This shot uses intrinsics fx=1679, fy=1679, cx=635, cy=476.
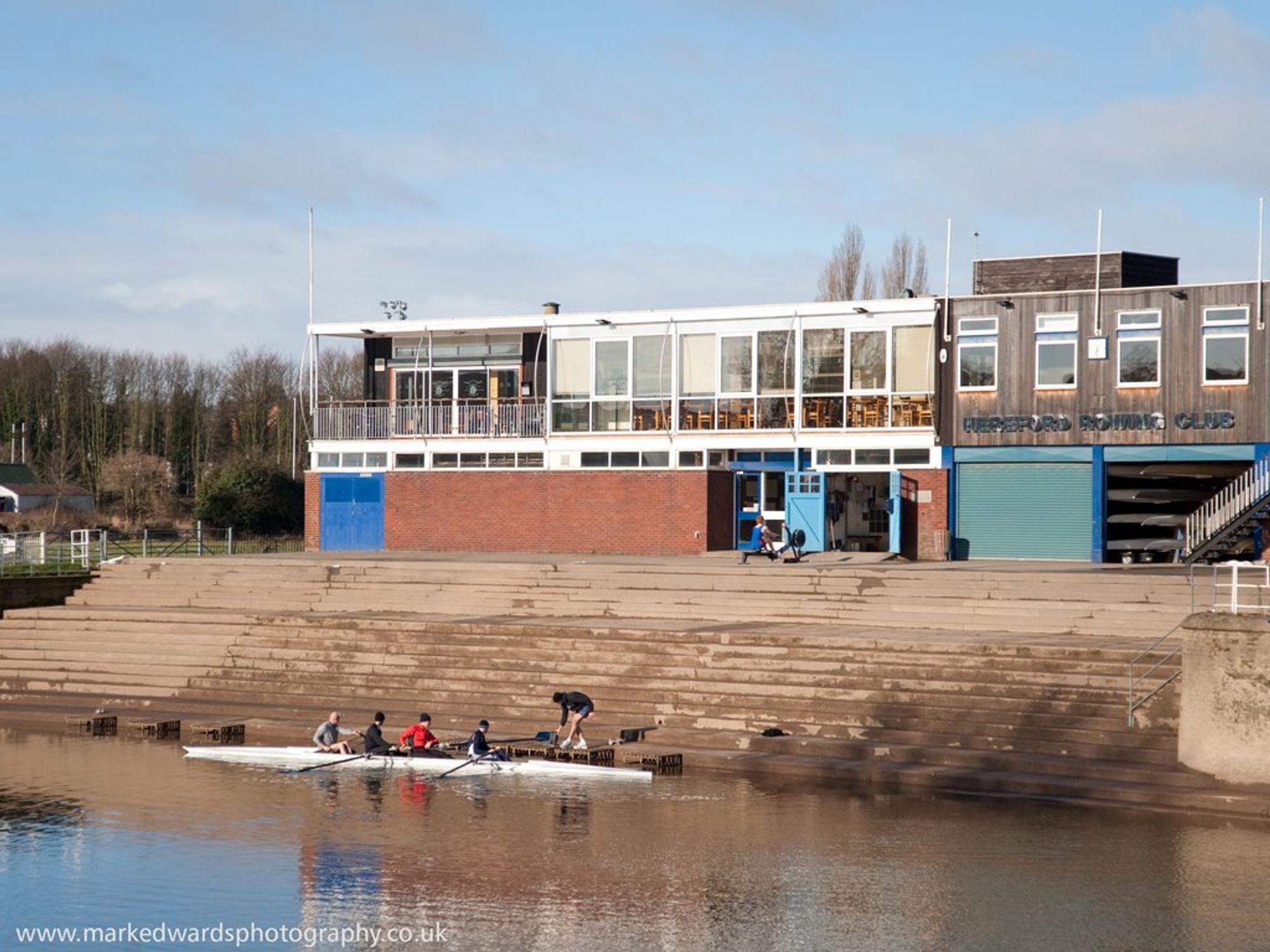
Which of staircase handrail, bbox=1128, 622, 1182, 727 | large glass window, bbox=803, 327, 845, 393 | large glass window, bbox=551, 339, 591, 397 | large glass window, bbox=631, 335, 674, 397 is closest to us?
staircase handrail, bbox=1128, 622, 1182, 727

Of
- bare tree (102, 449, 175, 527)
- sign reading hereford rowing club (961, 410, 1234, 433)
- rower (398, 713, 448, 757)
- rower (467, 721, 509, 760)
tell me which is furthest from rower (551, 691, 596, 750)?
bare tree (102, 449, 175, 527)

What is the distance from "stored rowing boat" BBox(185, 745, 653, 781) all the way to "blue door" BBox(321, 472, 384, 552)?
18.7m

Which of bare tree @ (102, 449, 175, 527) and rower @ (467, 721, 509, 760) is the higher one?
bare tree @ (102, 449, 175, 527)

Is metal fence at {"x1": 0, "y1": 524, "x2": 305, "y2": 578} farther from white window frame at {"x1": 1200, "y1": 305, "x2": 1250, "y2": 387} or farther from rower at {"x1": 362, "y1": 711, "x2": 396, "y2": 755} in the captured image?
white window frame at {"x1": 1200, "y1": 305, "x2": 1250, "y2": 387}

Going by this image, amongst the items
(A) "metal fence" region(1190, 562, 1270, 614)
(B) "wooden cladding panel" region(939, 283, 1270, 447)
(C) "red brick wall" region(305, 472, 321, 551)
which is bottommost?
(A) "metal fence" region(1190, 562, 1270, 614)

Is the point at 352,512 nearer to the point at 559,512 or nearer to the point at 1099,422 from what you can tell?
the point at 559,512

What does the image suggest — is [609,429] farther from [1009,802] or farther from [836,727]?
[1009,802]

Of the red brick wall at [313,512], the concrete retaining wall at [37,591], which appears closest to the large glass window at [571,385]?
the red brick wall at [313,512]

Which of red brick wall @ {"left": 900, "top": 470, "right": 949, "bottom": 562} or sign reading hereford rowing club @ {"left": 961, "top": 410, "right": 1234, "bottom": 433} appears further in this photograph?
red brick wall @ {"left": 900, "top": 470, "right": 949, "bottom": 562}

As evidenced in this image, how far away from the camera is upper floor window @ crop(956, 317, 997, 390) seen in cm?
3797

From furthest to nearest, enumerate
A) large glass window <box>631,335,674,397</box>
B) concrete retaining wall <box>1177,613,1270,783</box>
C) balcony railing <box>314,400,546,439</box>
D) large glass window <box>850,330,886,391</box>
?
balcony railing <box>314,400,546,439</box> < large glass window <box>631,335,674,397</box> < large glass window <box>850,330,886,391</box> < concrete retaining wall <box>1177,613,1270,783</box>

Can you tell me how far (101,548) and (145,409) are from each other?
44.1m

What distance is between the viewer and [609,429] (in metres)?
42.2

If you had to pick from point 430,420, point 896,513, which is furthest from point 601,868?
point 430,420
